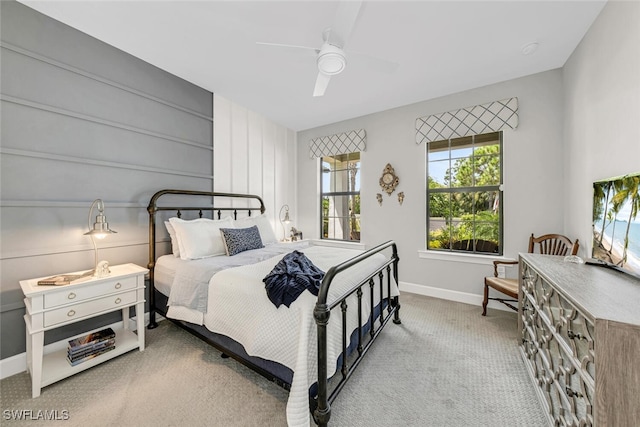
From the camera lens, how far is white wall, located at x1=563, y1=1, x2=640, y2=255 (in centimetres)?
154

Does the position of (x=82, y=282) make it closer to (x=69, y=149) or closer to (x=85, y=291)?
(x=85, y=291)

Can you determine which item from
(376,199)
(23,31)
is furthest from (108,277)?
(376,199)

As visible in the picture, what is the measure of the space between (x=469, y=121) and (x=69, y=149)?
420 cm

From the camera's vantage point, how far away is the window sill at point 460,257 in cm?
303

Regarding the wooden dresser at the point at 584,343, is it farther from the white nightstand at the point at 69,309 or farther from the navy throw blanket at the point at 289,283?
the white nightstand at the point at 69,309

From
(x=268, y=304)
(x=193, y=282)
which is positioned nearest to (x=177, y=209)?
(x=193, y=282)

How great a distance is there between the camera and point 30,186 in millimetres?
1909

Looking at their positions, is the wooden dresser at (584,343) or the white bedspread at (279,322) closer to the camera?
the wooden dresser at (584,343)

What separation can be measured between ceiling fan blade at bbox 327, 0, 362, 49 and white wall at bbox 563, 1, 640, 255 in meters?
1.69

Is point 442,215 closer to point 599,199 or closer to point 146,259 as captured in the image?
point 599,199

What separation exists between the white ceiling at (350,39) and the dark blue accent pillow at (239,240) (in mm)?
1791

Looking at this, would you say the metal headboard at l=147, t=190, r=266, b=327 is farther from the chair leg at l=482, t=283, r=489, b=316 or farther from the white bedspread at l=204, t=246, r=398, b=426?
the chair leg at l=482, t=283, r=489, b=316

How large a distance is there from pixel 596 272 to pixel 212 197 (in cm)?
363

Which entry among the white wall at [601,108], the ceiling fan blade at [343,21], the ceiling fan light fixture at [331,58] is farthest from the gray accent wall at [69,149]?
the white wall at [601,108]
